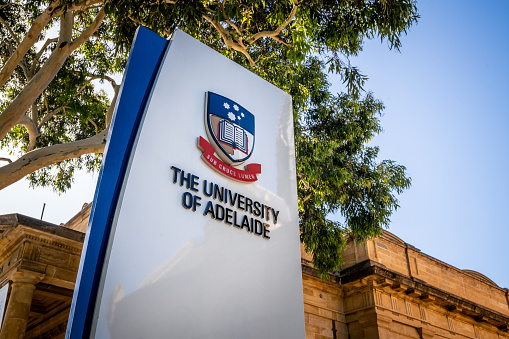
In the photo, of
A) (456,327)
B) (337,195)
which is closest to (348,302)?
(456,327)

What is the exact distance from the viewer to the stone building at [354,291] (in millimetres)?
9094

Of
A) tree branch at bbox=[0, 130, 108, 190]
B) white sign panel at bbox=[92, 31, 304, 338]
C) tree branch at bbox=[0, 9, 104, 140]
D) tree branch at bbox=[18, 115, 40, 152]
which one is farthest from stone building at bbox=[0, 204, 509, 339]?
white sign panel at bbox=[92, 31, 304, 338]

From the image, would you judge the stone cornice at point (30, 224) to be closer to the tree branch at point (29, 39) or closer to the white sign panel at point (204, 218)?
the tree branch at point (29, 39)

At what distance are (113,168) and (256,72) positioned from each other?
6.70 meters

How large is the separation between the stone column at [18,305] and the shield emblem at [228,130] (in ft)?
22.0

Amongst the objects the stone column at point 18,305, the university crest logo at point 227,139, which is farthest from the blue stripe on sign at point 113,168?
the stone column at point 18,305

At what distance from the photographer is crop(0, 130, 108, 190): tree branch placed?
7.23 metres

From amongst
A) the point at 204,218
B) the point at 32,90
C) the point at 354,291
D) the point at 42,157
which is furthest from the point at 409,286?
the point at 204,218

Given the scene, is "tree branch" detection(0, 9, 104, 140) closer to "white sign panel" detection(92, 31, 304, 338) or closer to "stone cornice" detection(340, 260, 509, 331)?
"white sign panel" detection(92, 31, 304, 338)

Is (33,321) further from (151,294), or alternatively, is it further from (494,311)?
(494,311)

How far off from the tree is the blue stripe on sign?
3.54 meters

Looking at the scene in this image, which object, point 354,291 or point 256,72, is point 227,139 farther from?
point 354,291

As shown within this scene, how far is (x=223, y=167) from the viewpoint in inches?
155

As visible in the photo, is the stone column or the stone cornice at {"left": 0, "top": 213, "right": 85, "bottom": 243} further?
the stone cornice at {"left": 0, "top": 213, "right": 85, "bottom": 243}
